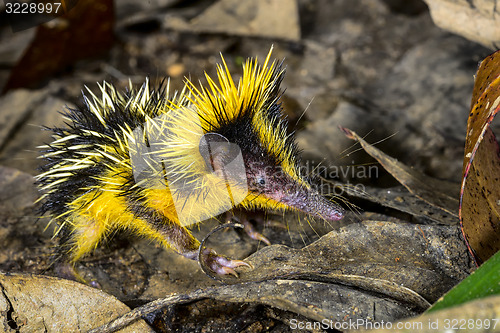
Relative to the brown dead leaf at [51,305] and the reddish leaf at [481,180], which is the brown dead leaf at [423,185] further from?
the brown dead leaf at [51,305]

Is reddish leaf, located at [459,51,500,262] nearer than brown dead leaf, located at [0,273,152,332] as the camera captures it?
Yes

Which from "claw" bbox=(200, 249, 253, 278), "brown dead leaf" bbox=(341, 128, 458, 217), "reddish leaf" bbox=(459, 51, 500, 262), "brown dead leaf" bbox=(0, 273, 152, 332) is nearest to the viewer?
"reddish leaf" bbox=(459, 51, 500, 262)

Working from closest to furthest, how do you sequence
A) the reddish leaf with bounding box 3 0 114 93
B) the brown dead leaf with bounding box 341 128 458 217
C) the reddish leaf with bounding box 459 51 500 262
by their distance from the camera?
the reddish leaf with bounding box 459 51 500 262, the brown dead leaf with bounding box 341 128 458 217, the reddish leaf with bounding box 3 0 114 93

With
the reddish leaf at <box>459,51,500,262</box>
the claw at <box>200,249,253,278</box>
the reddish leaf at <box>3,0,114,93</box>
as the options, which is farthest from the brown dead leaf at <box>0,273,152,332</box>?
the reddish leaf at <box>3,0,114,93</box>

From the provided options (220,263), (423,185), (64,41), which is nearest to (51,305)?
(220,263)

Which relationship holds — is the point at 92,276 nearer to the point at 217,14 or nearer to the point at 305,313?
Answer: the point at 305,313

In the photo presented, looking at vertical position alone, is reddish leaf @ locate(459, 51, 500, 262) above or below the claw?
above

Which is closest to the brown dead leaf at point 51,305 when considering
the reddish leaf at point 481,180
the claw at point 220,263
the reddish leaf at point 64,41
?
the claw at point 220,263

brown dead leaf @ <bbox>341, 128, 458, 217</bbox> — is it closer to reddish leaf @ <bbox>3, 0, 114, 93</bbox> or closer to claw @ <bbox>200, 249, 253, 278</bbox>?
claw @ <bbox>200, 249, 253, 278</bbox>
